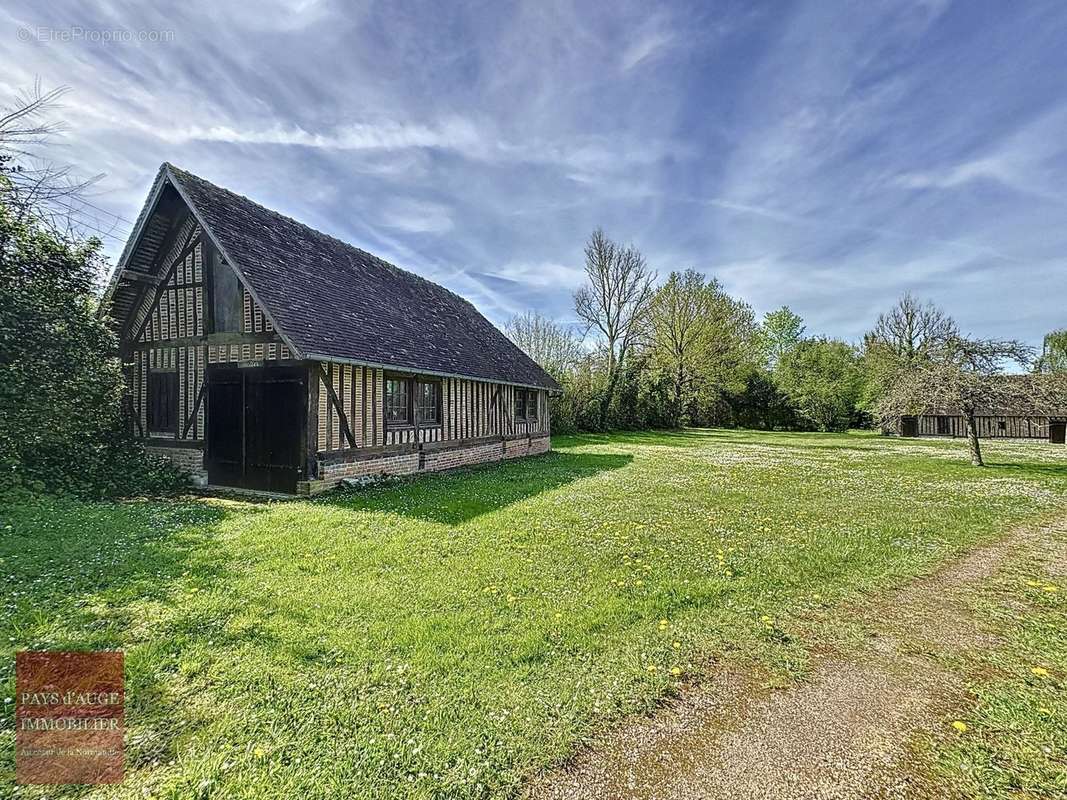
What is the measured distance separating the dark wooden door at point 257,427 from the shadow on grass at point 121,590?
2250 millimetres

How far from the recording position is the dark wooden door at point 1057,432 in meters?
21.1

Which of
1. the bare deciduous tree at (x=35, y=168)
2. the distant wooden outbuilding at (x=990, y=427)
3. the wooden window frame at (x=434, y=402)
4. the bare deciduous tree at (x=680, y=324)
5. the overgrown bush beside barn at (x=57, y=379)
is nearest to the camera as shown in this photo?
the overgrown bush beside barn at (x=57, y=379)

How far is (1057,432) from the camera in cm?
2150

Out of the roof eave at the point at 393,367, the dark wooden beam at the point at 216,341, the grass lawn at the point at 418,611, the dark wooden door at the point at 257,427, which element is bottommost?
the grass lawn at the point at 418,611

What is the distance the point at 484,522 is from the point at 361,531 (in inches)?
65.8

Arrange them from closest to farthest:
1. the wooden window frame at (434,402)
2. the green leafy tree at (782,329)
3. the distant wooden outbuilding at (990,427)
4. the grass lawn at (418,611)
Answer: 1. the grass lawn at (418,611)
2. the wooden window frame at (434,402)
3. the distant wooden outbuilding at (990,427)
4. the green leafy tree at (782,329)

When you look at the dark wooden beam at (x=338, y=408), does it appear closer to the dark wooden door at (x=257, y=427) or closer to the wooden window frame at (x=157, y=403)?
the dark wooden door at (x=257, y=427)

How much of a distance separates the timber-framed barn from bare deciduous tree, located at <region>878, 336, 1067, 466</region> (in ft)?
42.1

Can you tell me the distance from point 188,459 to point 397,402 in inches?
179

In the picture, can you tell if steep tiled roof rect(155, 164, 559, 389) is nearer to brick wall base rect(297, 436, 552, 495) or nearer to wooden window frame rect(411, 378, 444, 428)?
wooden window frame rect(411, 378, 444, 428)

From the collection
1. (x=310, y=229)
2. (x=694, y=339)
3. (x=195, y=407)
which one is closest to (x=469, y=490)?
(x=195, y=407)

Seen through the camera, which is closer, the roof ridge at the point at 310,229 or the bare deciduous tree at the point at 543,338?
the roof ridge at the point at 310,229

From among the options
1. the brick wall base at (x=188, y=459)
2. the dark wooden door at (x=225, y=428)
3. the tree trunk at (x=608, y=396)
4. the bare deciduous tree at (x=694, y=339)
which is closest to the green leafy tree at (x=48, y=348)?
the brick wall base at (x=188, y=459)

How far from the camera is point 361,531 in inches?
244
